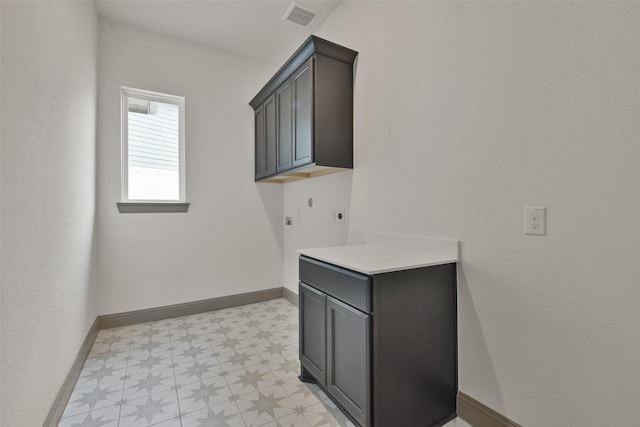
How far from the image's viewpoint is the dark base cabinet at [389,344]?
1.39 metres

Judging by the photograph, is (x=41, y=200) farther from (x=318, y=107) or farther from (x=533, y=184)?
(x=533, y=184)

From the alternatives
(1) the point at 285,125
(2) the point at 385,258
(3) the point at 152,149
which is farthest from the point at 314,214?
(3) the point at 152,149

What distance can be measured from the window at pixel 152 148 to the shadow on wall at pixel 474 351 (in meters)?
2.80

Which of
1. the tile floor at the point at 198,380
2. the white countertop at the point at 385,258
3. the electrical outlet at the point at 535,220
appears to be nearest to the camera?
the electrical outlet at the point at 535,220

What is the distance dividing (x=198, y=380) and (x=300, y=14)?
309cm

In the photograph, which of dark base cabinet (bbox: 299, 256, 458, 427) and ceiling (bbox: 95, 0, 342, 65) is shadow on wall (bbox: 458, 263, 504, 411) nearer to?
dark base cabinet (bbox: 299, 256, 458, 427)

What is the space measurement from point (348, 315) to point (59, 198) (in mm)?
1738

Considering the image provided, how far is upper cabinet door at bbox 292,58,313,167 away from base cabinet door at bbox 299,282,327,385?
1045 mm

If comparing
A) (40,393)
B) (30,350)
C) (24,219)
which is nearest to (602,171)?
(24,219)

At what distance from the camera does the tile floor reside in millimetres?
1638

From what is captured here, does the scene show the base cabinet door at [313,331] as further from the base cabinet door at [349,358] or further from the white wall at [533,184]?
the white wall at [533,184]

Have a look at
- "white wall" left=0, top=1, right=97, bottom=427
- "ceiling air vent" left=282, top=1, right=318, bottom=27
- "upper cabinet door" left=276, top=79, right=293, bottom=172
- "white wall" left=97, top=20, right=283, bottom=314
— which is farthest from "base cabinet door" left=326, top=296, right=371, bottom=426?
"ceiling air vent" left=282, top=1, right=318, bottom=27

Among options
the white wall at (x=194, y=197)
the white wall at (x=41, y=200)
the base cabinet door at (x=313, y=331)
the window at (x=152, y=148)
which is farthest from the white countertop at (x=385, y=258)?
the window at (x=152, y=148)

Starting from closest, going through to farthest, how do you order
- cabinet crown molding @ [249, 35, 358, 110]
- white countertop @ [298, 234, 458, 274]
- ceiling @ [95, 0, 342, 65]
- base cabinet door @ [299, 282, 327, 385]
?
white countertop @ [298, 234, 458, 274]
base cabinet door @ [299, 282, 327, 385]
cabinet crown molding @ [249, 35, 358, 110]
ceiling @ [95, 0, 342, 65]
